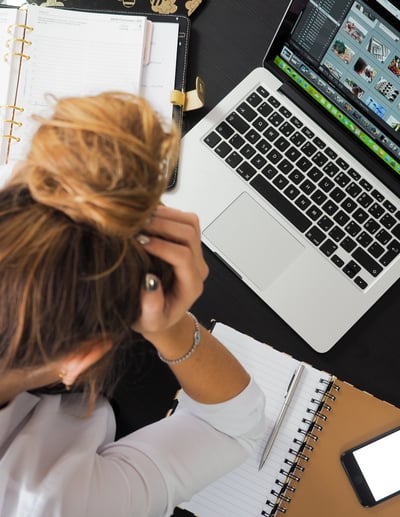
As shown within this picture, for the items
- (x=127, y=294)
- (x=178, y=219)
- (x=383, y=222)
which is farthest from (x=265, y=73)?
(x=127, y=294)

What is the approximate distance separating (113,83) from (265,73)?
231 mm

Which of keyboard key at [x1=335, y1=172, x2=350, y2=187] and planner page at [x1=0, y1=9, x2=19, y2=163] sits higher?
keyboard key at [x1=335, y1=172, x2=350, y2=187]

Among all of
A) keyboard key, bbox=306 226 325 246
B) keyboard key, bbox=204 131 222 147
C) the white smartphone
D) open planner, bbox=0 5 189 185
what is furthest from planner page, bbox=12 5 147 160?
the white smartphone

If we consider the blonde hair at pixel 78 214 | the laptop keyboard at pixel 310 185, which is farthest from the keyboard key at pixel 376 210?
the blonde hair at pixel 78 214

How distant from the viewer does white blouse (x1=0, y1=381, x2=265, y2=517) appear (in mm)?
529

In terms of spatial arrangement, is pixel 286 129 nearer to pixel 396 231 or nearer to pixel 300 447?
pixel 396 231

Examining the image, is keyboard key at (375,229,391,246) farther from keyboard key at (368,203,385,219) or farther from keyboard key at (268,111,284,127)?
keyboard key at (268,111,284,127)

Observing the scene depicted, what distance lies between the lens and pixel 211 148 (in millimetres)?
780

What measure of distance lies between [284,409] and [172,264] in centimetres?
36

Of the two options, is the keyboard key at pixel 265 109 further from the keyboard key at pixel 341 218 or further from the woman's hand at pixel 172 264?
the woman's hand at pixel 172 264

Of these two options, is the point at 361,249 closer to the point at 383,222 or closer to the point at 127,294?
the point at 383,222

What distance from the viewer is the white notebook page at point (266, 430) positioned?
693 millimetres

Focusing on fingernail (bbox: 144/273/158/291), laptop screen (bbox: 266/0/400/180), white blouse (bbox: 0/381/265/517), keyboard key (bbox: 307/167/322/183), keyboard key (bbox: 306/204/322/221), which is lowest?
white blouse (bbox: 0/381/265/517)

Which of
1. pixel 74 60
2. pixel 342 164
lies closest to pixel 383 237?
pixel 342 164
